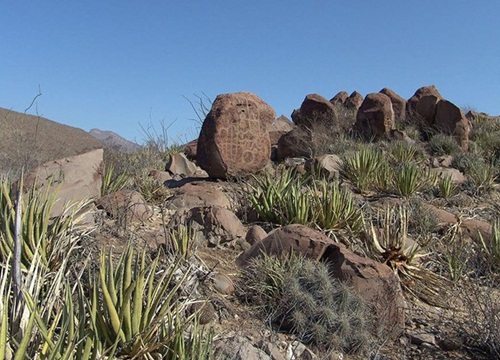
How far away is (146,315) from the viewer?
4012 mm

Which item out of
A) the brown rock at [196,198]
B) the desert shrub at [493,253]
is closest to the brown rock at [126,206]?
the brown rock at [196,198]

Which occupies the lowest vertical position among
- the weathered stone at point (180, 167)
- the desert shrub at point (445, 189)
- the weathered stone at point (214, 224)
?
the weathered stone at point (214, 224)

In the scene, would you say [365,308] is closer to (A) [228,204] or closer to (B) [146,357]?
(B) [146,357]

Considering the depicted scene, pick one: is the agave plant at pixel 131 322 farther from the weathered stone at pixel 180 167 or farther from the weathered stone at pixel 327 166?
the weathered stone at pixel 180 167

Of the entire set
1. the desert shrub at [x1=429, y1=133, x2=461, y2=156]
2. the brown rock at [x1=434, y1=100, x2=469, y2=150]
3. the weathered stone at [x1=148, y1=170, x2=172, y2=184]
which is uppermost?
the brown rock at [x1=434, y1=100, x2=469, y2=150]

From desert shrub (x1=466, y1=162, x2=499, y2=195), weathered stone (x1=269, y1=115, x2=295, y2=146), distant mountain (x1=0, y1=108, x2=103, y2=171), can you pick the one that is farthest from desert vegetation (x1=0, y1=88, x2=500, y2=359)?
weathered stone (x1=269, y1=115, x2=295, y2=146)

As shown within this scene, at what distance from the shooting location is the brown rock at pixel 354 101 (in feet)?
86.9

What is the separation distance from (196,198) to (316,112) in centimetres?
1202

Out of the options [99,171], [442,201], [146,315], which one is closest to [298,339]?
[146,315]

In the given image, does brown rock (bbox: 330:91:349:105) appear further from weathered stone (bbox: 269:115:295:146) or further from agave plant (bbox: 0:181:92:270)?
agave plant (bbox: 0:181:92:270)

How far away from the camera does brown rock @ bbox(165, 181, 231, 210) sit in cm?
866

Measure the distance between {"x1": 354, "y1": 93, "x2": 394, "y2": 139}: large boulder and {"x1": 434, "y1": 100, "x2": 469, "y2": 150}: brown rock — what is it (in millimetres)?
1794

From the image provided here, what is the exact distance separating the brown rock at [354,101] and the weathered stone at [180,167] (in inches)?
567

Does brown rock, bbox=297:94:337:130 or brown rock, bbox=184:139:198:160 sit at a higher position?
brown rock, bbox=297:94:337:130
